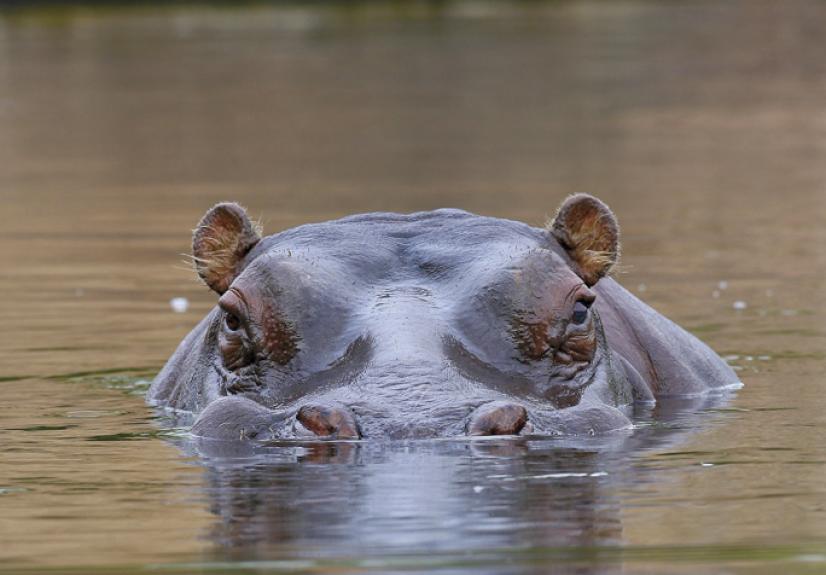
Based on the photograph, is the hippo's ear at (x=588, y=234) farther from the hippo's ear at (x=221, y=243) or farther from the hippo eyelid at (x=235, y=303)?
the hippo eyelid at (x=235, y=303)

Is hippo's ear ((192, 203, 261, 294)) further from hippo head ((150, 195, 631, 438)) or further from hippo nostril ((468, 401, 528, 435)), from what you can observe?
hippo nostril ((468, 401, 528, 435))

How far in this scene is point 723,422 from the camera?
8.71 m

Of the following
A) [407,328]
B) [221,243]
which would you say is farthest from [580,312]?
[221,243]

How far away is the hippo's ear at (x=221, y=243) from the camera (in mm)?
8672

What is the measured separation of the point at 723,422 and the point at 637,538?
112 inches

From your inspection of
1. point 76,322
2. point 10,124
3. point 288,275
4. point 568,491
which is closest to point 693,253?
point 76,322

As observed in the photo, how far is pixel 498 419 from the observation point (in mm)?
6895

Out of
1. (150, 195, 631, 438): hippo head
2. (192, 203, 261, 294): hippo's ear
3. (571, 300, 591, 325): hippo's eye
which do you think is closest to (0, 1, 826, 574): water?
(150, 195, 631, 438): hippo head

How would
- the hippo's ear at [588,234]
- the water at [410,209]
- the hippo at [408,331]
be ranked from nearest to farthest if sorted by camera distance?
the water at [410,209], the hippo at [408,331], the hippo's ear at [588,234]

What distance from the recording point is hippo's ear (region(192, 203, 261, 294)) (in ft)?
28.5

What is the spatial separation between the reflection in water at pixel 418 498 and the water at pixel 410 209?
0.05ft

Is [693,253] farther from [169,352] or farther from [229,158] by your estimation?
[229,158]

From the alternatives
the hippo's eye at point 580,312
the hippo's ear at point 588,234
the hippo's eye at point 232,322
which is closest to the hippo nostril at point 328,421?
the hippo's eye at point 232,322

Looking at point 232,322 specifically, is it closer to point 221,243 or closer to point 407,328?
point 221,243
